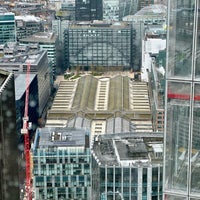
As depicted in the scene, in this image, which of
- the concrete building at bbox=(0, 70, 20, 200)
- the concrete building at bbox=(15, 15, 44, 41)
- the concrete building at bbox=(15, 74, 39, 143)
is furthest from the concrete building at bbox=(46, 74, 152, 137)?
the concrete building at bbox=(0, 70, 20, 200)

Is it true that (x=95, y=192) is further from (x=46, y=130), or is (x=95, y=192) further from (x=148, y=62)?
(x=148, y=62)

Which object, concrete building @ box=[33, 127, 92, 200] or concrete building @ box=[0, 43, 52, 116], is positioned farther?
concrete building @ box=[0, 43, 52, 116]

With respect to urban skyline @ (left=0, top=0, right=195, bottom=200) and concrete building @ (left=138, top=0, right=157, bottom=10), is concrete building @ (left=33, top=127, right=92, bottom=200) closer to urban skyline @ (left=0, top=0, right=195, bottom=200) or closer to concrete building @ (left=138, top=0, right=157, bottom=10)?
urban skyline @ (left=0, top=0, right=195, bottom=200)

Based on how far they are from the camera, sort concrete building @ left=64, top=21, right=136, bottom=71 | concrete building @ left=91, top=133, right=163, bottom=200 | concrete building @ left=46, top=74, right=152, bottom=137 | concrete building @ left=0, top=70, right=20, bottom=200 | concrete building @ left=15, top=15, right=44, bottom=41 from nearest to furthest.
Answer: concrete building @ left=0, top=70, right=20, bottom=200, concrete building @ left=91, top=133, right=163, bottom=200, concrete building @ left=46, top=74, right=152, bottom=137, concrete building @ left=64, top=21, right=136, bottom=71, concrete building @ left=15, top=15, right=44, bottom=41

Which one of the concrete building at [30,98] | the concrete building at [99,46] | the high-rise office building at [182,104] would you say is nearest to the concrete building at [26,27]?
the concrete building at [99,46]

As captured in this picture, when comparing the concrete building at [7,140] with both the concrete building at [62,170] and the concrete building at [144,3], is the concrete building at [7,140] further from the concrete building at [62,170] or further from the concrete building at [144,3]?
the concrete building at [144,3]

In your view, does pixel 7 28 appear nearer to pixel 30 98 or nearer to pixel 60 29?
pixel 60 29

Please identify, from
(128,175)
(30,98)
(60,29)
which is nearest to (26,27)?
(60,29)

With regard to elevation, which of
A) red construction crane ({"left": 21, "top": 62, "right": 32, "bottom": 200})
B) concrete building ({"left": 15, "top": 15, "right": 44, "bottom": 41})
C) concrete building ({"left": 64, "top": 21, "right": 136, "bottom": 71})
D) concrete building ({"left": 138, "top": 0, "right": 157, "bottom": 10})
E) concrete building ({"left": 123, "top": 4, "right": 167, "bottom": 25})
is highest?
concrete building ({"left": 138, "top": 0, "right": 157, "bottom": 10})
